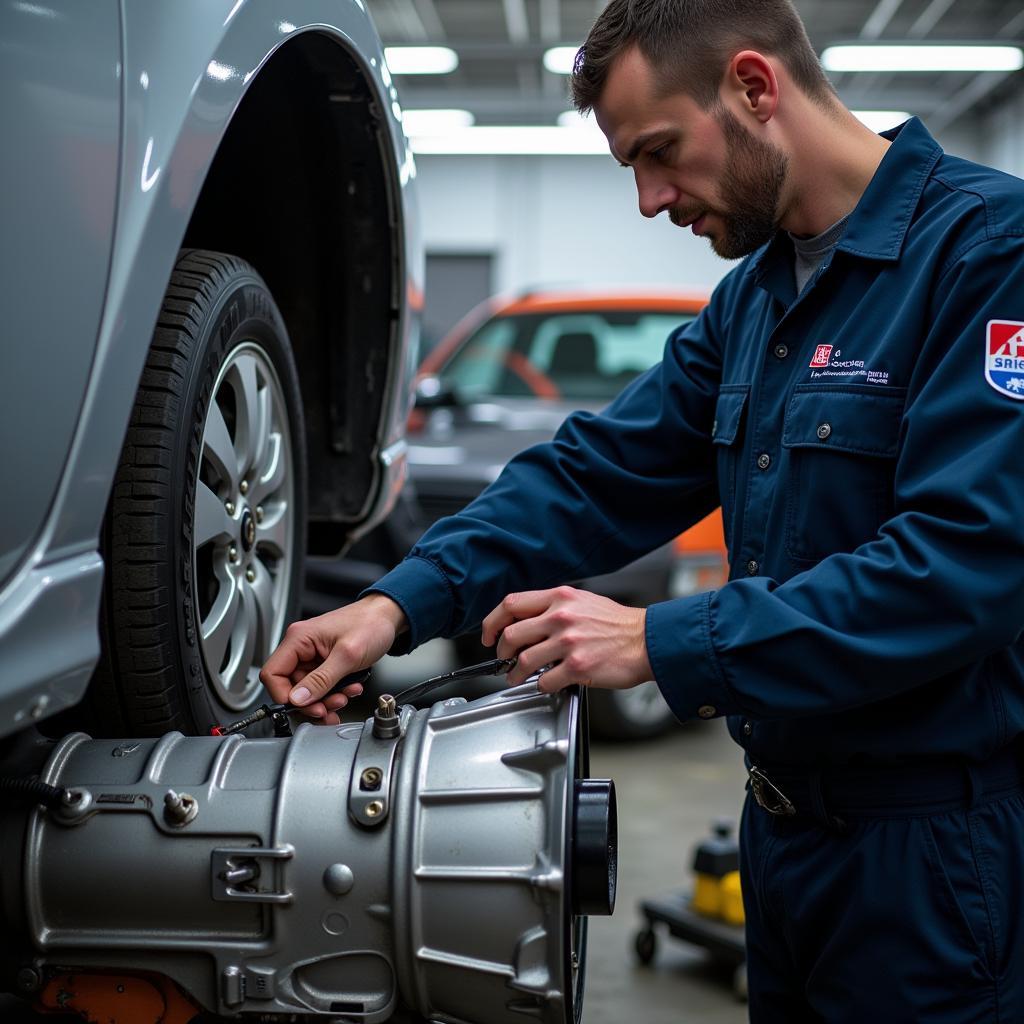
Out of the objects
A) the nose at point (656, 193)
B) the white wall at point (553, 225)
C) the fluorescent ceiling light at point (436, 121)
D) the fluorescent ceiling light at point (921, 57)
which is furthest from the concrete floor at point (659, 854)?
the white wall at point (553, 225)

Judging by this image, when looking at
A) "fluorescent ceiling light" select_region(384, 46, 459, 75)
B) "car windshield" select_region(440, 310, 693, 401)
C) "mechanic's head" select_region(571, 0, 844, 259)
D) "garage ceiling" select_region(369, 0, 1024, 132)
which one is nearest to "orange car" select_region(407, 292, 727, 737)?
"car windshield" select_region(440, 310, 693, 401)

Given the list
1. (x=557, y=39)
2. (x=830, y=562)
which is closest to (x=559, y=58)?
(x=557, y=39)

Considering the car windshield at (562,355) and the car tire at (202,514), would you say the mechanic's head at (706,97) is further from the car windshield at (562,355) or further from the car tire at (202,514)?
the car windshield at (562,355)

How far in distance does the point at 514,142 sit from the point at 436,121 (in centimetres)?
114

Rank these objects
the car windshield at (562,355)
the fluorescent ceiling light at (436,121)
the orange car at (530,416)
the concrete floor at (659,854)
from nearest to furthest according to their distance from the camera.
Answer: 1. the concrete floor at (659,854)
2. the orange car at (530,416)
3. the car windshield at (562,355)
4. the fluorescent ceiling light at (436,121)

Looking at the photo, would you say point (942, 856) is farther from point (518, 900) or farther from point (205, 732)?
point (205, 732)

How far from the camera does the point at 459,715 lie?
42.7 inches

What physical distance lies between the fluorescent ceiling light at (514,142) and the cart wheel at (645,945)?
11596mm

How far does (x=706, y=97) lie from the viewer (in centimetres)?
133

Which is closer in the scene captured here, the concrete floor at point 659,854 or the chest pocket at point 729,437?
the chest pocket at point 729,437

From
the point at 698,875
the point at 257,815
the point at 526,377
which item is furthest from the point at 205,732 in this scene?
the point at 526,377

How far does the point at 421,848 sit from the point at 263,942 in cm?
15

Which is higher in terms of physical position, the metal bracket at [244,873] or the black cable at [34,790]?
the black cable at [34,790]

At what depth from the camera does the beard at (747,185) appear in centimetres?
133
